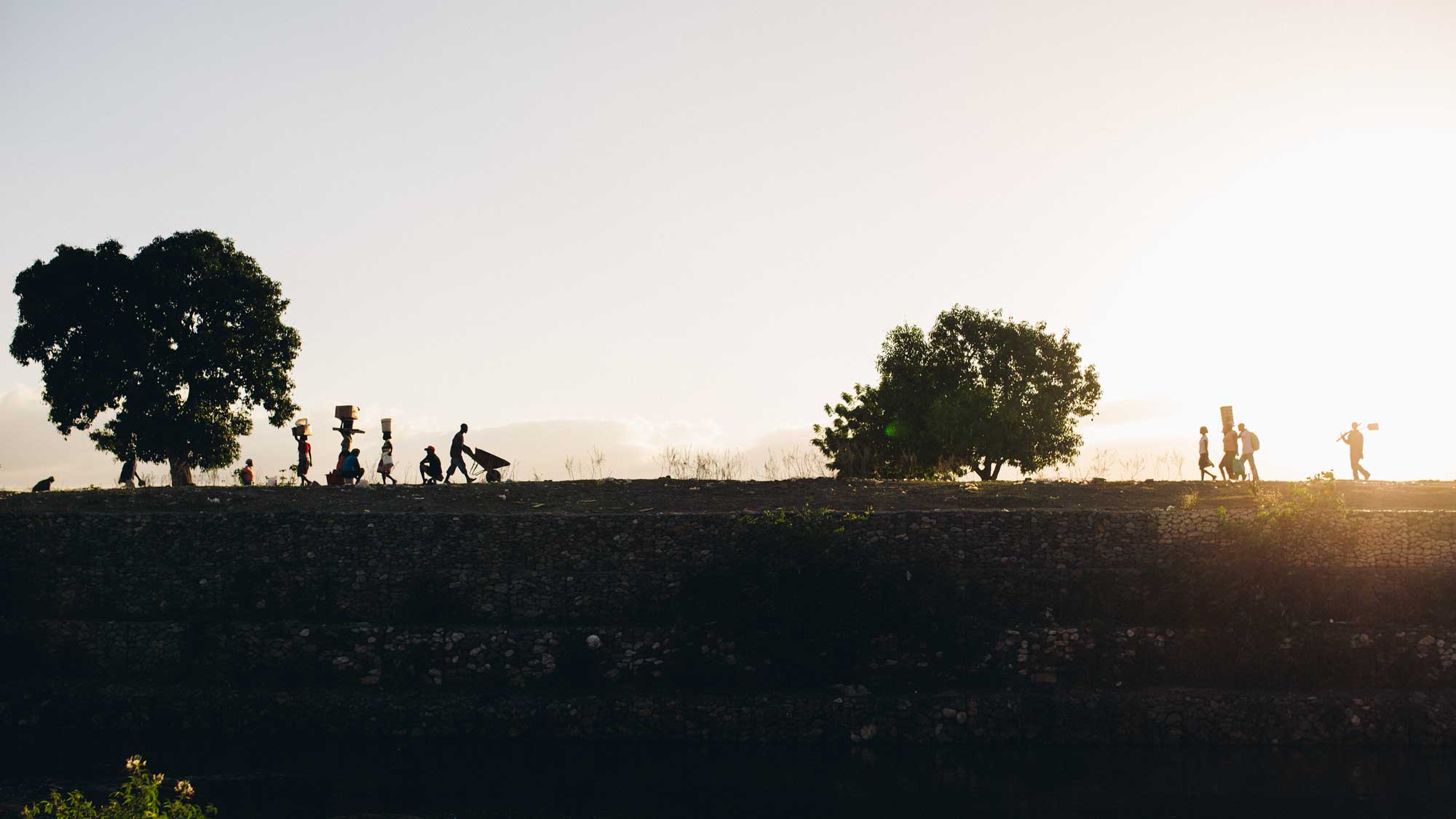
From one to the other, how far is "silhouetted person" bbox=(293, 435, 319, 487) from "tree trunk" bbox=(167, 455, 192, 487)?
9278 millimetres

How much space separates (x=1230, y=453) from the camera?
1323 inches

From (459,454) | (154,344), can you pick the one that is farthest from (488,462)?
(154,344)

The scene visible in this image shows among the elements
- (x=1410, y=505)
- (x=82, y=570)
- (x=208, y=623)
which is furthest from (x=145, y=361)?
(x=1410, y=505)

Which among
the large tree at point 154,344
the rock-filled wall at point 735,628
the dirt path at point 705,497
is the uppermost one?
the large tree at point 154,344

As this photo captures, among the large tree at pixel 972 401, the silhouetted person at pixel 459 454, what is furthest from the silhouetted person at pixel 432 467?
the large tree at pixel 972 401

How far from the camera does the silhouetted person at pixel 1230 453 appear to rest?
33594mm

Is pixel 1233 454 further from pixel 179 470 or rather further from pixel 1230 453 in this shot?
pixel 179 470

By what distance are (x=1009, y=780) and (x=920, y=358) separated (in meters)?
39.3

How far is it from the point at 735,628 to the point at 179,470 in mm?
29181

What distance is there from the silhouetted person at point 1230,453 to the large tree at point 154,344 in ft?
119

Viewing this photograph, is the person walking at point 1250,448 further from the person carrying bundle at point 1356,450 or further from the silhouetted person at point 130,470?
the silhouetted person at point 130,470

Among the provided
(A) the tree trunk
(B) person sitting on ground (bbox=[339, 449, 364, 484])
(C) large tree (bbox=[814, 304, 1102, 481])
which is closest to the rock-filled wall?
(B) person sitting on ground (bbox=[339, 449, 364, 484])

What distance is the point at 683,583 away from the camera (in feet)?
86.6

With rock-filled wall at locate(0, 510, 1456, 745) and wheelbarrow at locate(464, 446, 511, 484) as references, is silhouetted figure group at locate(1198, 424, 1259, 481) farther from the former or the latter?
wheelbarrow at locate(464, 446, 511, 484)
